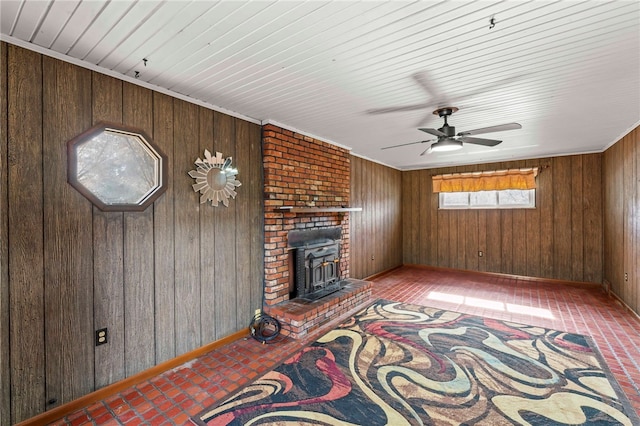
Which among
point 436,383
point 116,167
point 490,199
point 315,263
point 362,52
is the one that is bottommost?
point 436,383

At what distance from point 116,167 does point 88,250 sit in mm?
645

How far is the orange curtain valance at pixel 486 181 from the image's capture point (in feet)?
17.4

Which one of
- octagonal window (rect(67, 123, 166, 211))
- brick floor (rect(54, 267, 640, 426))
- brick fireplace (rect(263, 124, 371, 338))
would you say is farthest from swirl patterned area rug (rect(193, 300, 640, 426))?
octagonal window (rect(67, 123, 166, 211))

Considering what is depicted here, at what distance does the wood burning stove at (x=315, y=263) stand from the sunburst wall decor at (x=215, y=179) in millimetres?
953

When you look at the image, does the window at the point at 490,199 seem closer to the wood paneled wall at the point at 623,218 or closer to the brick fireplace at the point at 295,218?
the wood paneled wall at the point at 623,218

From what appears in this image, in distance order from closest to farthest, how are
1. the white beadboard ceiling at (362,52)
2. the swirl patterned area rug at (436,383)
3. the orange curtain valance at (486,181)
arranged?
the white beadboard ceiling at (362,52)
the swirl patterned area rug at (436,383)
the orange curtain valance at (486,181)

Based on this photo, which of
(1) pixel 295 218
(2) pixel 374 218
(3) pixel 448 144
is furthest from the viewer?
(2) pixel 374 218

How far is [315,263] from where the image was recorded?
11.9ft

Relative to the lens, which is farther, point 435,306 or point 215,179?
point 435,306

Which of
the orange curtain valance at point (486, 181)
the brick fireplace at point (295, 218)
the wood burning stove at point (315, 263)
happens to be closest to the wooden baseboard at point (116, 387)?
the brick fireplace at point (295, 218)

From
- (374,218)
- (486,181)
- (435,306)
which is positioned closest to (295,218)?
(435,306)

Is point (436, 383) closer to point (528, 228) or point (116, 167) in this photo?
point (116, 167)

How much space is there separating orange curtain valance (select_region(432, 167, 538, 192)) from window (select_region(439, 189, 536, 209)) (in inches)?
7.3

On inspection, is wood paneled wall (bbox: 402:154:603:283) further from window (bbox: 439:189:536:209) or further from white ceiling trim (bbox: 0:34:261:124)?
white ceiling trim (bbox: 0:34:261:124)
